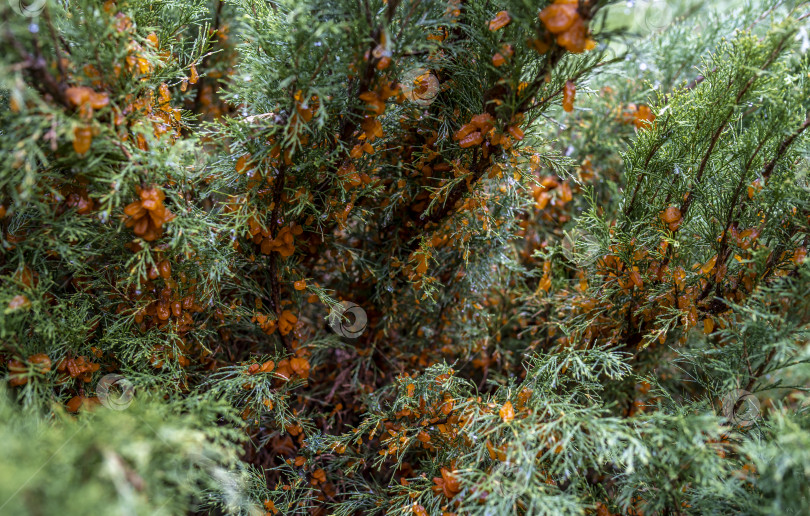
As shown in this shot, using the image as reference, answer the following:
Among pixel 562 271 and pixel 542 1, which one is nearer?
pixel 542 1

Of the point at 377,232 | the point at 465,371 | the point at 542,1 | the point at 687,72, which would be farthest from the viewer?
the point at 687,72

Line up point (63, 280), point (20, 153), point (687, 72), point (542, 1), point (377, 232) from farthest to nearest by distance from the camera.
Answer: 1. point (687, 72)
2. point (377, 232)
3. point (63, 280)
4. point (542, 1)
5. point (20, 153)

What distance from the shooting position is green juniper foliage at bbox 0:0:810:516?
0.57 m

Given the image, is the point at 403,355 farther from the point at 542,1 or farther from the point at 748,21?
the point at 748,21

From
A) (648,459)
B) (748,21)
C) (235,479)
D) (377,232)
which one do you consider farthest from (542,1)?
(748,21)

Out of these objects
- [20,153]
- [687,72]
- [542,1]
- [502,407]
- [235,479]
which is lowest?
[235,479]

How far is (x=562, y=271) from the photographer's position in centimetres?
105

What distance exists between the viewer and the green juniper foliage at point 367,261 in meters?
0.57

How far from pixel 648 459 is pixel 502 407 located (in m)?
0.20

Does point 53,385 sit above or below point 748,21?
below

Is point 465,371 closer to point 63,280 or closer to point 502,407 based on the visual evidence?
point 502,407

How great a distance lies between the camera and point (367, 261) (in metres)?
0.91

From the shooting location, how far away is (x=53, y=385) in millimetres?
676

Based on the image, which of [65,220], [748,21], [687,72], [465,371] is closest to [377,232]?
[465,371]
